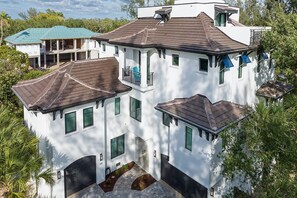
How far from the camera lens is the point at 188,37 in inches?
667

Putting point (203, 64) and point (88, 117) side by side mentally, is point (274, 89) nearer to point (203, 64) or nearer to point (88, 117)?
point (203, 64)

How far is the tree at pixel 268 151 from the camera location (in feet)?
26.0

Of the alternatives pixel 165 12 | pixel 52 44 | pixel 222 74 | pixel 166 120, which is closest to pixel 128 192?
pixel 166 120

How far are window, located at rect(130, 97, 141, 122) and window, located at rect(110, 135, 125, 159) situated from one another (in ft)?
6.74

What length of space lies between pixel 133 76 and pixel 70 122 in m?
5.69

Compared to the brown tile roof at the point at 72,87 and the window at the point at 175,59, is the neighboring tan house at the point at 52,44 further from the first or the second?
the window at the point at 175,59

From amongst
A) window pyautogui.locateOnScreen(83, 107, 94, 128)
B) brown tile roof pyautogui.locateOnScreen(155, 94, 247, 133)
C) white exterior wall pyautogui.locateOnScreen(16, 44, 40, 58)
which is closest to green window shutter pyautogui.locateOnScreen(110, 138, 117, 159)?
window pyautogui.locateOnScreen(83, 107, 94, 128)

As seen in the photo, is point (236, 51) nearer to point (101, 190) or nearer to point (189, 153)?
point (189, 153)

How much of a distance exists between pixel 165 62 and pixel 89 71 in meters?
5.70

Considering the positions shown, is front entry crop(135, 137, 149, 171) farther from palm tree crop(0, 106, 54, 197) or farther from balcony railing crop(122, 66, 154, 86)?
palm tree crop(0, 106, 54, 197)

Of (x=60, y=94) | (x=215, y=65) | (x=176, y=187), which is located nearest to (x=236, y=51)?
(x=215, y=65)

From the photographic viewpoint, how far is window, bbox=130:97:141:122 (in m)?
19.0

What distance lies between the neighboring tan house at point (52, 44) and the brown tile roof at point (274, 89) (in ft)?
122

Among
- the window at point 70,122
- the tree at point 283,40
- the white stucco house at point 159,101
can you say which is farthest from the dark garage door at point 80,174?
the tree at point 283,40
